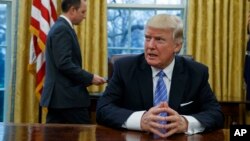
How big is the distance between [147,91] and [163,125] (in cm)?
37

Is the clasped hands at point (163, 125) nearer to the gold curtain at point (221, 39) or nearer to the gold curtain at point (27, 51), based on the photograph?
the gold curtain at point (27, 51)

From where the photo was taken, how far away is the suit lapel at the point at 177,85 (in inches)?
81.1

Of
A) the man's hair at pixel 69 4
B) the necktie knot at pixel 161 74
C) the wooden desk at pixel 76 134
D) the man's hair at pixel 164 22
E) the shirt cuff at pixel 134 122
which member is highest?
the man's hair at pixel 69 4

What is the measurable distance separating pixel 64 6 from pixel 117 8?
1.86m

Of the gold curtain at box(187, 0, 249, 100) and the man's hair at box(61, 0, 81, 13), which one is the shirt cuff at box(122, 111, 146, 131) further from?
the gold curtain at box(187, 0, 249, 100)

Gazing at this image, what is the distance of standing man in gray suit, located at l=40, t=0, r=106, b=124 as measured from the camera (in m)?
3.51

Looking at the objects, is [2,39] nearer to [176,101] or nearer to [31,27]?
[31,27]

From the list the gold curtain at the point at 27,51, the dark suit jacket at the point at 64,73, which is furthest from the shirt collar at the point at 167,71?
the gold curtain at the point at 27,51

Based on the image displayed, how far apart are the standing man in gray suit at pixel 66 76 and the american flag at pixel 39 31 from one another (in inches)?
31.1

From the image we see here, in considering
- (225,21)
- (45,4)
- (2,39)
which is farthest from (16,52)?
(225,21)

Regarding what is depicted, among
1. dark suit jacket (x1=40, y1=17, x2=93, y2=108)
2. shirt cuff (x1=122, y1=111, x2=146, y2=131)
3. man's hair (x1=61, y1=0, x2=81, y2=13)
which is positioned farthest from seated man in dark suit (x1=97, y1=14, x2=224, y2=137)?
man's hair (x1=61, y1=0, x2=81, y2=13)

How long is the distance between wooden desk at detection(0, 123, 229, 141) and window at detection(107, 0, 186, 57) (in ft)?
11.9

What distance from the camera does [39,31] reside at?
4473 millimetres

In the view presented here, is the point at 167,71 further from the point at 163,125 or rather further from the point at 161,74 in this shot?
the point at 163,125
